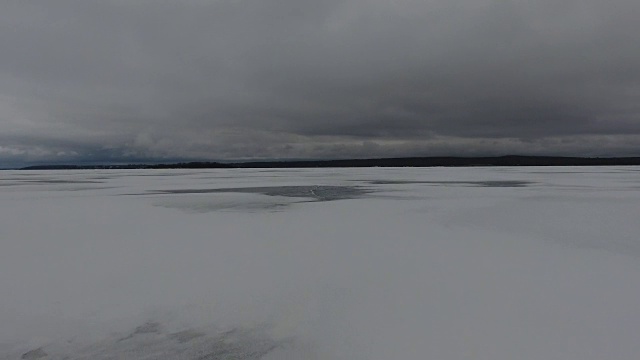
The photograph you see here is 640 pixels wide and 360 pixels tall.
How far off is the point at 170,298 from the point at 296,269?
155 cm

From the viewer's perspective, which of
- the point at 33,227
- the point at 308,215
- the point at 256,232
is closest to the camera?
the point at 256,232

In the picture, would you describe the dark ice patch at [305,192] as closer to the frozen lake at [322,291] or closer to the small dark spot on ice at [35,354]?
the frozen lake at [322,291]

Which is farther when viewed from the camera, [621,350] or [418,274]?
[418,274]

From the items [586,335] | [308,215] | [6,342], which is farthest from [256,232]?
[586,335]

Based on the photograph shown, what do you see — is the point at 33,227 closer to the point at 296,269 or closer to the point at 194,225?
the point at 194,225

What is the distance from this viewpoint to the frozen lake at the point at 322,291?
3.12m

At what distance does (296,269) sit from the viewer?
5.13 meters

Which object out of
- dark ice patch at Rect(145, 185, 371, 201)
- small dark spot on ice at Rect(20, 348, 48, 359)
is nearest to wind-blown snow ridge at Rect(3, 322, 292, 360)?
small dark spot on ice at Rect(20, 348, 48, 359)

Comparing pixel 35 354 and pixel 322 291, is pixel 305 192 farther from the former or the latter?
pixel 35 354

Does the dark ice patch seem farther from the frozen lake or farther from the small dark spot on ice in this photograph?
the small dark spot on ice

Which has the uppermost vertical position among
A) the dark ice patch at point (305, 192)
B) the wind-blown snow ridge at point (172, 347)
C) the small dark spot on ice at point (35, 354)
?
the dark ice patch at point (305, 192)

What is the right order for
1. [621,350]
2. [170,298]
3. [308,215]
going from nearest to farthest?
1. [621,350]
2. [170,298]
3. [308,215]

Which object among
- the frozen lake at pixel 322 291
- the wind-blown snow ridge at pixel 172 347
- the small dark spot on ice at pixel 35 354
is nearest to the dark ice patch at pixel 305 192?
the frozen lake at pixel 322 291

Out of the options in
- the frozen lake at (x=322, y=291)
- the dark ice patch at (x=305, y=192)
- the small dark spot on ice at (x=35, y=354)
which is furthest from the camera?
the dark ice patch at (x=305, y=192)
